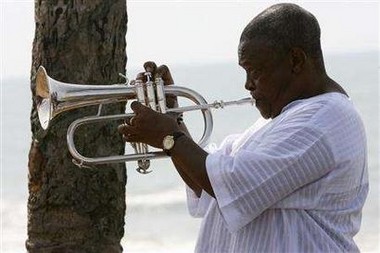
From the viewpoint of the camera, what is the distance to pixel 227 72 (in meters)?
32.3

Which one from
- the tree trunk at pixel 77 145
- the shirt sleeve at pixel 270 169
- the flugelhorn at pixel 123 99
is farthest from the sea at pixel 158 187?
the shirt sleeve at pixel 270 169

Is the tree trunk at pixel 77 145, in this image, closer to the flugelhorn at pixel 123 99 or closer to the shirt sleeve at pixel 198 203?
the flugelhorn at pixel 123 99

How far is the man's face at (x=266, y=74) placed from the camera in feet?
11.6

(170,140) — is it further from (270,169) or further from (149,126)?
(270,169)

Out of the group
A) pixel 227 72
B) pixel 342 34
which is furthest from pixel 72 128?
pixel 227 72

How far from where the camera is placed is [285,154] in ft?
11.3

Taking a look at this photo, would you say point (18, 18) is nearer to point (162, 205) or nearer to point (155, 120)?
point (162, 205)

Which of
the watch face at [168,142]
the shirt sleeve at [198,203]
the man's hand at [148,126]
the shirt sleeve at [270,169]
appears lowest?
the shirt sleeve at [198,203]

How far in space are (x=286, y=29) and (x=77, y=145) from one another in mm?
1653

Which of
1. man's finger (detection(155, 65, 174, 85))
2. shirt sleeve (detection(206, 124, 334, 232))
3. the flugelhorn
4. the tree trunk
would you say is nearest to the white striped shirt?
shirt sleeve (detection(206, 124, 334, 232))

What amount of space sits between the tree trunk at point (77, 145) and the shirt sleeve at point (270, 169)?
1562 mm

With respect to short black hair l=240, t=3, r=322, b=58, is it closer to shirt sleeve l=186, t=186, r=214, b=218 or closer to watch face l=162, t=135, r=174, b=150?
watch face l=162, t=135, r=174, b=150

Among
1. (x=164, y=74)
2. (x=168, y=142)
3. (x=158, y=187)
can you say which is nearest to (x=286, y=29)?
(x=168, y=142)

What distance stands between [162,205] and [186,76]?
16.0 metres
